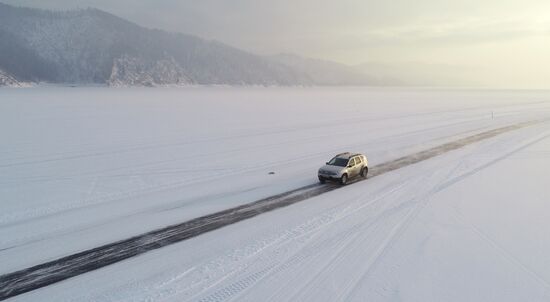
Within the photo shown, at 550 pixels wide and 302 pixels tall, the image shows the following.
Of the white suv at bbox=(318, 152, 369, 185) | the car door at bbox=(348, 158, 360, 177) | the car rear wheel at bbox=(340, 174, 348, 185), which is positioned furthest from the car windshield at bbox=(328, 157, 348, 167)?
the car rear wheel at bbox=(340, 174, 348, 185)

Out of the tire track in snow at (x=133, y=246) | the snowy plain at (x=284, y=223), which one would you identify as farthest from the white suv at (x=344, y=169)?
the snowy plain at (x=284, y=223)

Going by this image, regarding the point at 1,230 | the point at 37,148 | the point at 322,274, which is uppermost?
the point at 37,148

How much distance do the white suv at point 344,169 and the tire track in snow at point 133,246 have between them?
0.60 metres

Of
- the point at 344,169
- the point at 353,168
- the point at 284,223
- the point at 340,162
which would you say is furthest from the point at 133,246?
the point at 353,168

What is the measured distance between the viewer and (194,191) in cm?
2066

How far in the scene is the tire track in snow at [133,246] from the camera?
36.6 ft

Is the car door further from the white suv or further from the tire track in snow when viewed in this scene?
the tire track in snow

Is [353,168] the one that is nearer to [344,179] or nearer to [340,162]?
[340,162]

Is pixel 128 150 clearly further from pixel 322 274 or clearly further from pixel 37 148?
pixel 322 274

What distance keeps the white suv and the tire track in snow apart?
0.60 meters

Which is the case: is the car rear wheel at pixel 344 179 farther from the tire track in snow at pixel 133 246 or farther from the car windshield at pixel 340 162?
the car windshield at pixel 340 162

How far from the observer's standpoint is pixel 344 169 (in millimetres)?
Result: 21391

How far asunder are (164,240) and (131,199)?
6.28 m

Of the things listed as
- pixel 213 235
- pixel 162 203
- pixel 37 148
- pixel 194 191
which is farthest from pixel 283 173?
pixel 37 148
